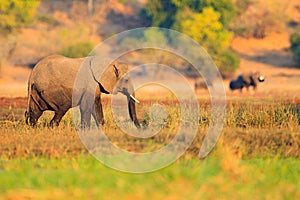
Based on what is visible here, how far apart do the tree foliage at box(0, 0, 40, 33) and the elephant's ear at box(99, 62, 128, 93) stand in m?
27.0

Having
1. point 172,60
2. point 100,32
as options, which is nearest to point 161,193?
point 172,60

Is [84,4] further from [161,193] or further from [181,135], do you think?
[161,193]

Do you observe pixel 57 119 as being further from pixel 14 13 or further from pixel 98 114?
pixel 14 13

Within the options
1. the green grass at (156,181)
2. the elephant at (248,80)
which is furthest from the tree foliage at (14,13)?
the green grass at (156,181)

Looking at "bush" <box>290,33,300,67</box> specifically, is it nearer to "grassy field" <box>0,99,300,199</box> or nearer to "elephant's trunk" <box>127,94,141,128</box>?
"elephant's trunk" <box>127,94,141,128</box>

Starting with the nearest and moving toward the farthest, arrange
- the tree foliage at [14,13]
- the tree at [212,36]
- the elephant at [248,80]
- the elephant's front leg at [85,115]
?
the elephant's front leg at [85,115]
the elephant at [248,80]
the tree at [212,36]
the tree foliage at [14,13]

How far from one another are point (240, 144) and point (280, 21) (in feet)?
126

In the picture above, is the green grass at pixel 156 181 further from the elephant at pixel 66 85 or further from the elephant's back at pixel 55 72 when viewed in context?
→ the elephant's back at pixel 55 72

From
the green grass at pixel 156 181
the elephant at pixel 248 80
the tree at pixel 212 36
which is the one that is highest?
the tree at pixel 212 36

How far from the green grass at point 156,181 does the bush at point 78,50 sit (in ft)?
100.0

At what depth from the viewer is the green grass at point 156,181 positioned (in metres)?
7.02

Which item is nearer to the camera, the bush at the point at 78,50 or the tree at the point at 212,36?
the tree at the point at 212,36

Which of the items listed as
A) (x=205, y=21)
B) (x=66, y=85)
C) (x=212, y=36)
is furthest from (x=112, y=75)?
(x=205, y=21)

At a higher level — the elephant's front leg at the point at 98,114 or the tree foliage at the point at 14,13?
the tree foliage at the point at 14,13
